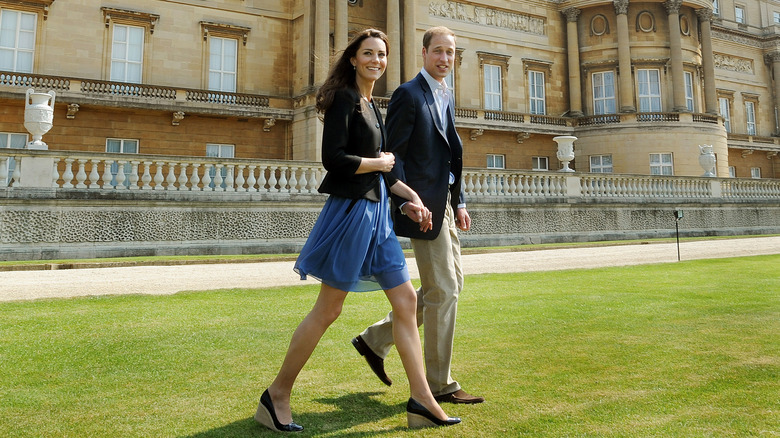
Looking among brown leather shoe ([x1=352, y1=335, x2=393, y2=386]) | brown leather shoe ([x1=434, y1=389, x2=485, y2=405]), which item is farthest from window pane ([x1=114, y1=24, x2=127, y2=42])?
brown leather shoe ([x1=434, y1=389, x2=485, y2=405])

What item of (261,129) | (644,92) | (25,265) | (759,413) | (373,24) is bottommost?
(759,413)

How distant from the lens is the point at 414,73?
1001 inches

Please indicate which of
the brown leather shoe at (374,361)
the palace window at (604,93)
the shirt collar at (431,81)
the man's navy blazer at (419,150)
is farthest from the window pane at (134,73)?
the palace window at (604,93)

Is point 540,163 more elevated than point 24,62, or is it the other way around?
point 24,62

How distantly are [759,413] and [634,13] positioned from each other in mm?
32326

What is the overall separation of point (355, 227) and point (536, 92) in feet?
98.6

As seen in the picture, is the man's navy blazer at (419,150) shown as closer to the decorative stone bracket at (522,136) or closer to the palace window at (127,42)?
the palace window at (127,42)

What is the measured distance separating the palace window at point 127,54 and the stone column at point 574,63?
22.1 m

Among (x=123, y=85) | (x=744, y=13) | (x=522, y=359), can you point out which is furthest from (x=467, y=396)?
(x=744, y=13)

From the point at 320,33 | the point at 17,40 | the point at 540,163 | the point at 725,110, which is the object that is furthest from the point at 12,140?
the point at 725,110

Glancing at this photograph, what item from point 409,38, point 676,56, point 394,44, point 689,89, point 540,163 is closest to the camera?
point 394,44

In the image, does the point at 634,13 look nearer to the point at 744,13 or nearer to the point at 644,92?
the point at 644,92

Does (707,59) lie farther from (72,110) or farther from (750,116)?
(72,110)

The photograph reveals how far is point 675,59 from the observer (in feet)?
96.4
